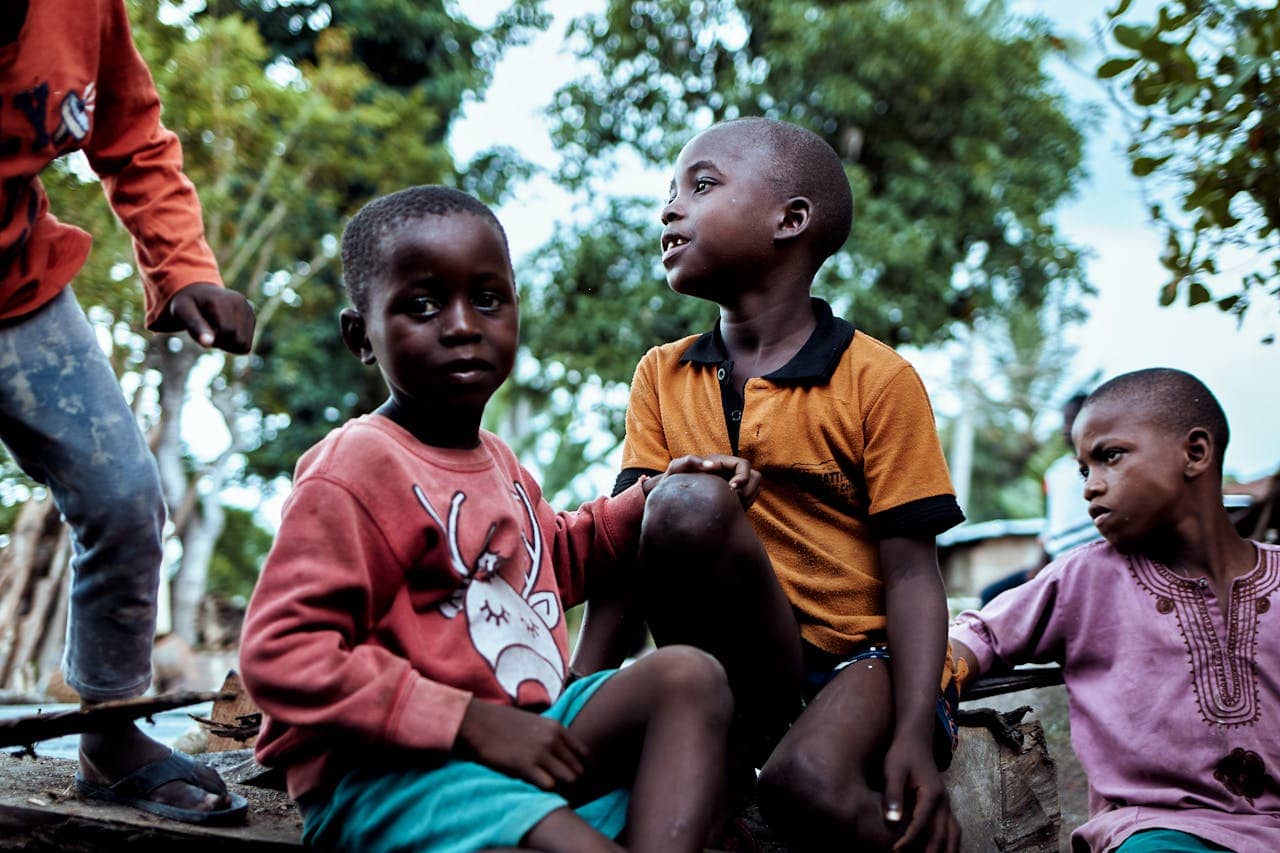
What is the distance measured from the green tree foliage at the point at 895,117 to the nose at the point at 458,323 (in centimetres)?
1032

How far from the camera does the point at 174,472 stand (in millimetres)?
10531

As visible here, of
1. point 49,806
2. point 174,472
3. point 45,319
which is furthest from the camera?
point 174,472

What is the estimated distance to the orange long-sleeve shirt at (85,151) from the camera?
193 cm

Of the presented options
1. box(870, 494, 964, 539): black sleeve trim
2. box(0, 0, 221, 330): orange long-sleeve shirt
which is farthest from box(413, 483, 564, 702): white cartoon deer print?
box(0, 0, 221, 330): orange long-sleeve shirt

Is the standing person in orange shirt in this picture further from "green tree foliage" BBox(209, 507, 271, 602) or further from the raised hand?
"green tree foliage" BBox(209, 507, 271, 602)

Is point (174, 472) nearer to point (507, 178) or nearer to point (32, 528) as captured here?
point (32, 528)

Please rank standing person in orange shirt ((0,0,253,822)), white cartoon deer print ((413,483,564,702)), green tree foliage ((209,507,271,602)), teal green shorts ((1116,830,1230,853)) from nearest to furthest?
white cartoon deer print ((413,483,564,702)), standing person in orange shirt ((0,0,253,822)), teal green shorts ((1116,830,1230,853)), green tree foliage ((209,507,271,602))

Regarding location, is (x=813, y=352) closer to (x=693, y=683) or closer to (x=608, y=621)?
(x=608, y=621)

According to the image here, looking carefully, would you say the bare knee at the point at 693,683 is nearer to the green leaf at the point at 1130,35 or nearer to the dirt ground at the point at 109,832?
the dirt ground at the point at 109,832

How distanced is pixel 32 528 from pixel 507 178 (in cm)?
806

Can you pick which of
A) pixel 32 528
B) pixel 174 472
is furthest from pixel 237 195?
pixel 32 528

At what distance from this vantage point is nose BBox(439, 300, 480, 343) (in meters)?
1.73

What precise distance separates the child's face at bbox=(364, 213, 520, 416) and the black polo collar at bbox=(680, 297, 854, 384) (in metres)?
0.63

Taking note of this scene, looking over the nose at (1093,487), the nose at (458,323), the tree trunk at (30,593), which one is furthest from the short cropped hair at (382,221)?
the tree trunk at (30,593)
